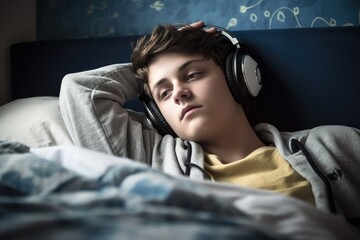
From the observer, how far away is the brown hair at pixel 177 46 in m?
1.02

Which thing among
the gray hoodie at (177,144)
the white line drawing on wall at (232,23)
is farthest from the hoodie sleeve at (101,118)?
the white line drawing on wall at (232,23)

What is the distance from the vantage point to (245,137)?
1.01 metres

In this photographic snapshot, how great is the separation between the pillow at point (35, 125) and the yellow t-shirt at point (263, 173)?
430 mm

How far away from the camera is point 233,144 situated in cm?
A: 100

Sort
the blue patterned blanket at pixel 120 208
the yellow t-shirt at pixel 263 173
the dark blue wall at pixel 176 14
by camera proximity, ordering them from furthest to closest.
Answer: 1. the dark blue wall at pixel 176 14
2. the yellow t-shirt at pixel 263 173
3. the blue patterned blanket at pixel 120 208

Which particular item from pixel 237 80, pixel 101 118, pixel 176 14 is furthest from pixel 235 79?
pixel 176 14

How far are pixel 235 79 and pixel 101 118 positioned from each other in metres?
0.40

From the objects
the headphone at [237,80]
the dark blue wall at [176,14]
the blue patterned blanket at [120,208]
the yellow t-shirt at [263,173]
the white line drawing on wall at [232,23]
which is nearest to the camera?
the blue patterned blanket at [120,208]

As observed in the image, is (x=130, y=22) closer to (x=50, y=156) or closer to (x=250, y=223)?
(x=50, y=156)

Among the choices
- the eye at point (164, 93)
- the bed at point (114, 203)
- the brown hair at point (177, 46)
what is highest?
the brown hair at point (177, 46)

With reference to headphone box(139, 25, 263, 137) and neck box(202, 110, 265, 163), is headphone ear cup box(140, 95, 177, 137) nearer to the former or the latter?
headphone box(139, 25, 263, 137)

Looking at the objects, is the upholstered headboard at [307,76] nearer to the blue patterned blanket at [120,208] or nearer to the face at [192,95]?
the face at [192,95]

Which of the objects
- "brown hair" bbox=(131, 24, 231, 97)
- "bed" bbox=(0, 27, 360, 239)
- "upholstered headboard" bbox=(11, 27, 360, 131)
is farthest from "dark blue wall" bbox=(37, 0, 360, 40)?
"bed" bbox=(0, 27, 360, 239)

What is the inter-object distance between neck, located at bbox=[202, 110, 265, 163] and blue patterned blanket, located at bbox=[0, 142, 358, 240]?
522 millimetres
